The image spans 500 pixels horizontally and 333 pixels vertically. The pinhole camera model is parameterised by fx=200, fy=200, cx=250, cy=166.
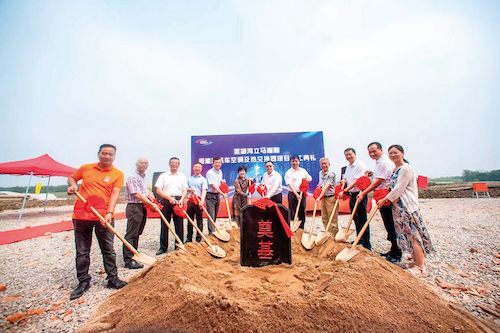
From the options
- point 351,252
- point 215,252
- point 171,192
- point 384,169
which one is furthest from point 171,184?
point 384,169

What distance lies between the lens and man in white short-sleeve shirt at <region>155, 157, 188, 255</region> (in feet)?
11.8

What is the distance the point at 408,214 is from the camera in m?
2.46

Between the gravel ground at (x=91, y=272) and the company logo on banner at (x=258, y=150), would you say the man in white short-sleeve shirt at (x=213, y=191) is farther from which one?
the company logo on banner at (x=258, y=150)

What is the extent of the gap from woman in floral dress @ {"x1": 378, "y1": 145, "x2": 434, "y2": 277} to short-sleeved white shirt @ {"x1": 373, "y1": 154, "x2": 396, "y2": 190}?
0.37 m

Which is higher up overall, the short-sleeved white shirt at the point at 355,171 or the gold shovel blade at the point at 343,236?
the short-sleeved white shirt at the point at 355,171

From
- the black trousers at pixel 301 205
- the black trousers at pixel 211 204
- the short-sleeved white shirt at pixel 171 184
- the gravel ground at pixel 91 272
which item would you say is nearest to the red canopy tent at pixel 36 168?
the gravel ground at pixel 91 272

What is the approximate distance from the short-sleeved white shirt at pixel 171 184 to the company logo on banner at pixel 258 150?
168 inches

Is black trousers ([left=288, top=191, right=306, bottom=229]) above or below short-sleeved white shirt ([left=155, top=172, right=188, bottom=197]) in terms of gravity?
below

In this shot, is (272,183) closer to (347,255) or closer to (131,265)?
(347,255)

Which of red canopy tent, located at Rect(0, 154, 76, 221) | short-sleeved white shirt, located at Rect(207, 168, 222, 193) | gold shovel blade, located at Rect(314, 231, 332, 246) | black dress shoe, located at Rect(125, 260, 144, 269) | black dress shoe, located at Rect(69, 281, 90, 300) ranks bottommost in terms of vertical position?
black dress shoe, located at Rect(125, 260, 144, 269)

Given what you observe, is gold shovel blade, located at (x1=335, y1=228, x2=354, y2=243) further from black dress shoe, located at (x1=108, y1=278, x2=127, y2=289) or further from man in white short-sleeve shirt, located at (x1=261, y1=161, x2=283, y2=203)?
black dress shoe, located at (x1=108, y1=278, x2=127, y2=289)

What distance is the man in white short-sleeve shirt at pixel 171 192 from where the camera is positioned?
142 inches

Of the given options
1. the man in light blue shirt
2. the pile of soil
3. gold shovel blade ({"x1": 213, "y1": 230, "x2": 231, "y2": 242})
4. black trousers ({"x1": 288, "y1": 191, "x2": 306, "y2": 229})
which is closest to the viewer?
gold shovel blade ({"x1": 213, "y1": 230, "x2": 231, "y2": 242})

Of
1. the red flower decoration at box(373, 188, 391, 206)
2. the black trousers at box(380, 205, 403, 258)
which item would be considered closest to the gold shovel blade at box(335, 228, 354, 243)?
the black trousers at box(380, 205, 403, 258)
